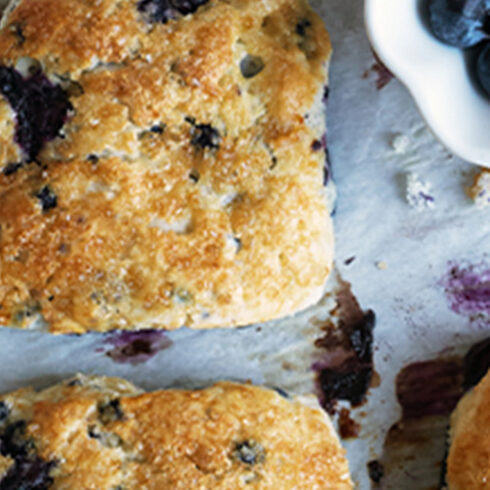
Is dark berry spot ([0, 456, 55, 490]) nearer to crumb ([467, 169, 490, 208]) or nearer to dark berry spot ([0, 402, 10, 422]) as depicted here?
dark berry spot ([0, 402, 10, 422])

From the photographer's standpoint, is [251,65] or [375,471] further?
[375,471]

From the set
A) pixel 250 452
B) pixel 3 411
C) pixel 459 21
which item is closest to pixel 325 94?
pixel 459 21

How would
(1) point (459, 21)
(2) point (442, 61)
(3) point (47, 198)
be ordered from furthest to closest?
1. (3) point (47, 198)
2. (2) point (442, 61)
3. (1) point (459, 21)

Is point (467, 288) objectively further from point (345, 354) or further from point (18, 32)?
point (18, 32)

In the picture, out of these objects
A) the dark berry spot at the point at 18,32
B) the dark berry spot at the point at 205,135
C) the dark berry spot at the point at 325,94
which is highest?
the dark berry spot at the point at 18,32

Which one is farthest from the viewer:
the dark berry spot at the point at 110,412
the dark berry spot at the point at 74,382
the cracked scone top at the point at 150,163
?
the dark berry spot at the point at 74,382

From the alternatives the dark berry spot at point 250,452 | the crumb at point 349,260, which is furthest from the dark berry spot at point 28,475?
the crumb at point 349,260

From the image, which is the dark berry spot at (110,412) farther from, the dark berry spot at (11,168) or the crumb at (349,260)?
the crumb at (349,260)

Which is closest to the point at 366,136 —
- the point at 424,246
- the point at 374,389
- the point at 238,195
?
the point at 424,246

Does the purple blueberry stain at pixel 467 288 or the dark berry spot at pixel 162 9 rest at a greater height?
the dark berry spot at pixel 162 9
